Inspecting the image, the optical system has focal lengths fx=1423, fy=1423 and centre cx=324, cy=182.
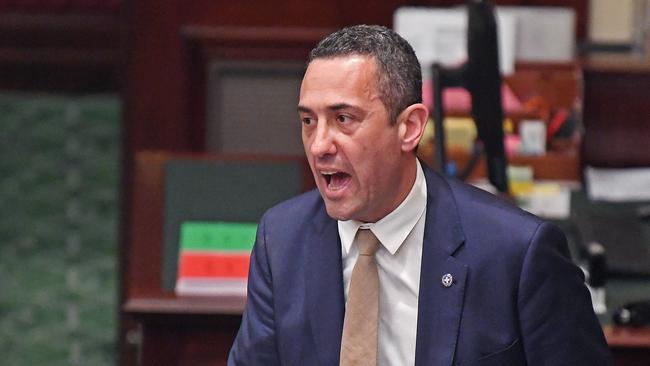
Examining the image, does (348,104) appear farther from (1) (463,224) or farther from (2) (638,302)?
(2) (638,302)

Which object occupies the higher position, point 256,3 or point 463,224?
point 256,3

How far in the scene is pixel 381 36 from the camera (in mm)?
1884

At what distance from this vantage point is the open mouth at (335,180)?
1.86 meters

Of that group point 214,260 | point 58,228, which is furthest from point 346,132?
point 58,228

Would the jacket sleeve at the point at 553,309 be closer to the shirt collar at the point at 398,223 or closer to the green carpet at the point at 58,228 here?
the shirt collar at the point at 398,223

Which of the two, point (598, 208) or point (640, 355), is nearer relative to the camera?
point (640, 355)

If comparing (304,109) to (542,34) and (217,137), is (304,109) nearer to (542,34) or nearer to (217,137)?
(542,34)

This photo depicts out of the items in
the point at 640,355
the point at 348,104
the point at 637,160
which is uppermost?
the point at 348,104

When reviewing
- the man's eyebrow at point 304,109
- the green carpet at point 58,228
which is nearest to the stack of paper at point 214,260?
the man's eyebrow at point 304,109

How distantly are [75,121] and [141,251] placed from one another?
423 cm

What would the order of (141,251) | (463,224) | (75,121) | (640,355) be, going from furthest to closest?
(75,121) < (141,251) < (640,355) < (463,224)

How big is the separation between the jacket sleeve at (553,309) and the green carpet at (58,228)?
350 cm

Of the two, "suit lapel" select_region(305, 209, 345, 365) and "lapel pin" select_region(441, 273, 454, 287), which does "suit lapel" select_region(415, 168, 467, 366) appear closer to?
"lapel pin" select_region(441, 273, 454, 287)

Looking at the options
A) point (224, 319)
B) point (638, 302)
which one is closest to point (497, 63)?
point (638, 302)
